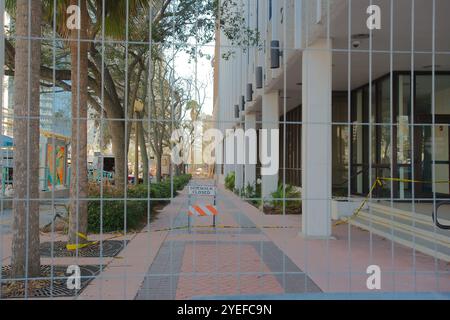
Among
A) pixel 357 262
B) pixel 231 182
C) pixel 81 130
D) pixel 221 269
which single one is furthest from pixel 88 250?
pixel 231 182

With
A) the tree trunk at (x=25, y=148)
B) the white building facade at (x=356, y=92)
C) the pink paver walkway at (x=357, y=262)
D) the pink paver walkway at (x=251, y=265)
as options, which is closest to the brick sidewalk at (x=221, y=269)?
the pink paver walkway at (x=251, y=265)

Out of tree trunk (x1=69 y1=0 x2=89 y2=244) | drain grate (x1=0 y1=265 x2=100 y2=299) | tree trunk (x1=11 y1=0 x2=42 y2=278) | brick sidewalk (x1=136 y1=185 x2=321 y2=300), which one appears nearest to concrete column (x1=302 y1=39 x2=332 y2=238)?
brick sidewalk (x1=136 y1=185 x2=321 y2=300)

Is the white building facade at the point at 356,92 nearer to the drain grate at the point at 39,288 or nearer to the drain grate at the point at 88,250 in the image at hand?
the drain grate at the point at 39,288

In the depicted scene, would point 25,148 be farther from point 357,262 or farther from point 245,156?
point 245,156

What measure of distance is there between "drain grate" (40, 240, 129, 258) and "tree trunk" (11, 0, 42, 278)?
2.17 m

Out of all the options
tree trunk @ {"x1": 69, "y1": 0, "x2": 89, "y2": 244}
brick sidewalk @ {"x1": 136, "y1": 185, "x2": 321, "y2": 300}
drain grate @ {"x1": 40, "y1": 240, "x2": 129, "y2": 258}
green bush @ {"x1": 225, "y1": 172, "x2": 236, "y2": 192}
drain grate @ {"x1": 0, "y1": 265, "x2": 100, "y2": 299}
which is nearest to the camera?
drain grate @ {"x1": 0, "y1": 265, "x2": 100, "y2": 299}

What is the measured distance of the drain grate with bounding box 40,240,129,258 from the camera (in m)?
8.75

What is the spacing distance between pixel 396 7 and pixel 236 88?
2005 centimetres

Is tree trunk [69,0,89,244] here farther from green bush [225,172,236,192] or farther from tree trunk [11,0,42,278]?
green bush [225,172,236,192]

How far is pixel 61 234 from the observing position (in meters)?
11.4

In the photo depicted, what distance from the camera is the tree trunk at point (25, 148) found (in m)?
6.28

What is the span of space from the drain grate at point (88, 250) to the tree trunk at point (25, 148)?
2172 mm
